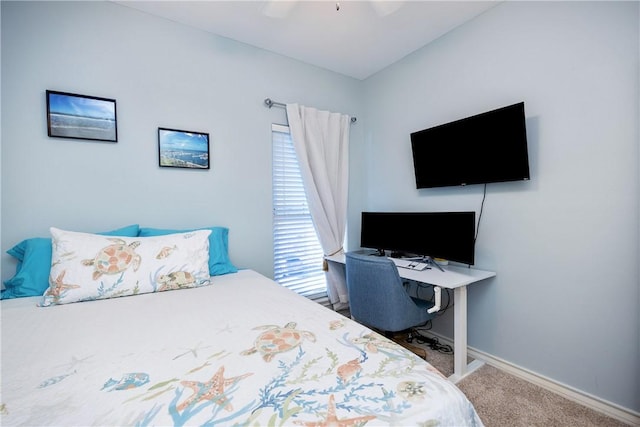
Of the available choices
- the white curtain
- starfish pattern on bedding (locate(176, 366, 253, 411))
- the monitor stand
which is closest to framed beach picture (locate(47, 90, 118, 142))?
the white curtain

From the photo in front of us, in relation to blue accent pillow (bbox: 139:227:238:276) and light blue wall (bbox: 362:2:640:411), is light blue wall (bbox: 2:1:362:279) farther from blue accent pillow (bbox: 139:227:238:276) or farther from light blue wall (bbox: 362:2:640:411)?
light blue wall (bbox: 362:2:640:411)

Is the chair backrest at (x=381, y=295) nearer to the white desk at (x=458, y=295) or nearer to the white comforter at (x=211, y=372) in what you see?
the white desk at (x=458, y=295)

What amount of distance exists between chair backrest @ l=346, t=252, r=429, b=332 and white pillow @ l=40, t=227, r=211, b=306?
3.53 ft

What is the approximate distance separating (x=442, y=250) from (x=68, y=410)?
2.22 metres

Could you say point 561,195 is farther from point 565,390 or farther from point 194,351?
point 194,351

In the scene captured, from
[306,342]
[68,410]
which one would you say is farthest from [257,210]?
[68,410]

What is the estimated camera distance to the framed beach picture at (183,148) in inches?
84.2

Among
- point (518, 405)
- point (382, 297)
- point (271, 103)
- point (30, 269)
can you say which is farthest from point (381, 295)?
point (30, 269)

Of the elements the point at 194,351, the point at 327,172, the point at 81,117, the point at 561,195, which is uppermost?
the point at 81,117

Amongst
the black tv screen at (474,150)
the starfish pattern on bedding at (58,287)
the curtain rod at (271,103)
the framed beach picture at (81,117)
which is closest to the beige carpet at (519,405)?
the black tv screen at (474,150)

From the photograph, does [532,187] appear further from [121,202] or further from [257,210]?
[121,202]

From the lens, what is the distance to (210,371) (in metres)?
0.85

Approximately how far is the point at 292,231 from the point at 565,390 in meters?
2.36

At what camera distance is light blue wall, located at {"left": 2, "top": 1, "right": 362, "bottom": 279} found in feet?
5.64
